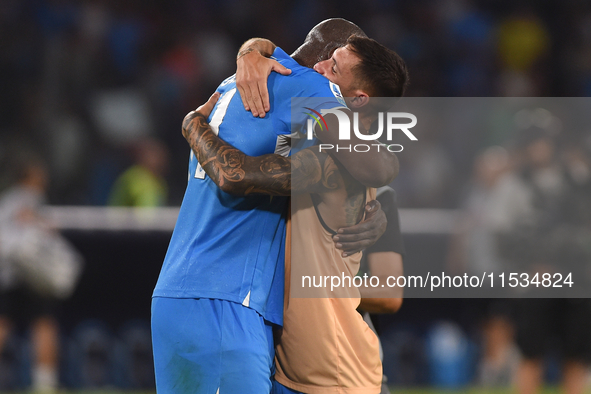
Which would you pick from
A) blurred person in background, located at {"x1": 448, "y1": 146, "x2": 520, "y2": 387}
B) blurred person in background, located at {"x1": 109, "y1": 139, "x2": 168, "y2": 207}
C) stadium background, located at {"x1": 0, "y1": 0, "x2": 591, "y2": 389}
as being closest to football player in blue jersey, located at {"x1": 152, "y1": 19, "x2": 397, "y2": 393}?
stadium background, located at {"x1": 0, "y1": 0, "x2": 591, "y2": 389}

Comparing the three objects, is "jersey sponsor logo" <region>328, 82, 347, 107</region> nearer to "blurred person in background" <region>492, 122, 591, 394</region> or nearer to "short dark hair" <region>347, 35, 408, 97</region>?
"short dark hair" <region>347, 35, 408, 97</region>

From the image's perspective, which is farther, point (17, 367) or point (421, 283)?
point (17, 367)

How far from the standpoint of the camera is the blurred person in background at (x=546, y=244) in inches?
231

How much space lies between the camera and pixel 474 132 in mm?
8602

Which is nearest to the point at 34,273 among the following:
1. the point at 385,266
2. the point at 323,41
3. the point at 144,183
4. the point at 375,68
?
the point at 144,183

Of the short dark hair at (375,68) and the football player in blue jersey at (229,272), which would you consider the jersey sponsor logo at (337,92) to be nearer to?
the football player in blue jersey at (229,272)

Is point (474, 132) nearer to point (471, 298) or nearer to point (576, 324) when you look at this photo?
point (471, 298)

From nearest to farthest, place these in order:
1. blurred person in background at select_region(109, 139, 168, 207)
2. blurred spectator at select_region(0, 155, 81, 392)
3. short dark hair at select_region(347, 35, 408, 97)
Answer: short dark hair at select_region(347, 35, 408, 97) < blurred spectator at select_region(0, 155, 81, 392) < blurred person in background at select_region(109, 139, 168, 207)

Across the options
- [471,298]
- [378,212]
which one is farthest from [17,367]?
[378,212]

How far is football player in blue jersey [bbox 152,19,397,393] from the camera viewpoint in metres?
2.51

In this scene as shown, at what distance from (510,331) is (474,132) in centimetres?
247

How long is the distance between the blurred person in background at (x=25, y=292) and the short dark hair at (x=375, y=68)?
5939 millimetres

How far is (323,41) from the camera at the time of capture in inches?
124

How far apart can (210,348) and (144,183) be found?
6550 millimetres
